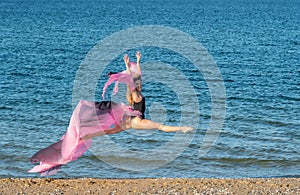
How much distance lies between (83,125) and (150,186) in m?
6.95

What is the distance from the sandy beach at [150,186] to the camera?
18594mm

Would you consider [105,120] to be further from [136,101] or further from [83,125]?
[136,101]

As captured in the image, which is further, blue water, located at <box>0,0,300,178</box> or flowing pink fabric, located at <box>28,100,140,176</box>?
blue water, located at <box>0,0,300,178</box>

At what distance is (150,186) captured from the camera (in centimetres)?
1933

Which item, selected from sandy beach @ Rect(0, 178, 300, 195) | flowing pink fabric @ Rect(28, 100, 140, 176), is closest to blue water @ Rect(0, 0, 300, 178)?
sandy beach @ Rect(0, 178, 300, 195)

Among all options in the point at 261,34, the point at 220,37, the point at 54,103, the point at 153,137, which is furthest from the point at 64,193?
the point at 261,34

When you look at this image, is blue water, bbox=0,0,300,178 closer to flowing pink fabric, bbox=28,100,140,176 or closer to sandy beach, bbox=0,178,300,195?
sandy beach, bbox=0,178,300,195

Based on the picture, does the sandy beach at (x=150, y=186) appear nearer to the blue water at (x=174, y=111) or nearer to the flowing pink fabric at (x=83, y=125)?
the blue water at (x=174, y=111)

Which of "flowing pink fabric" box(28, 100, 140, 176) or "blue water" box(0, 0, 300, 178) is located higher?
"flowing pink fabric" box(28, 100, 140, 176)

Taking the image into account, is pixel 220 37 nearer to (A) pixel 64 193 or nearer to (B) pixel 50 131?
(B) pixel 50 131

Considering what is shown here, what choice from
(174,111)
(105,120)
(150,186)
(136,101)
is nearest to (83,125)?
(105,120)

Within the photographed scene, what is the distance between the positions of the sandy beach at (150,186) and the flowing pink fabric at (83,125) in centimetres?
567

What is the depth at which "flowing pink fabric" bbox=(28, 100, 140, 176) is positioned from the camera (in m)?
12.6

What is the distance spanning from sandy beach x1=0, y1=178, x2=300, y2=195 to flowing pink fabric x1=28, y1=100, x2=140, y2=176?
5671 mm
